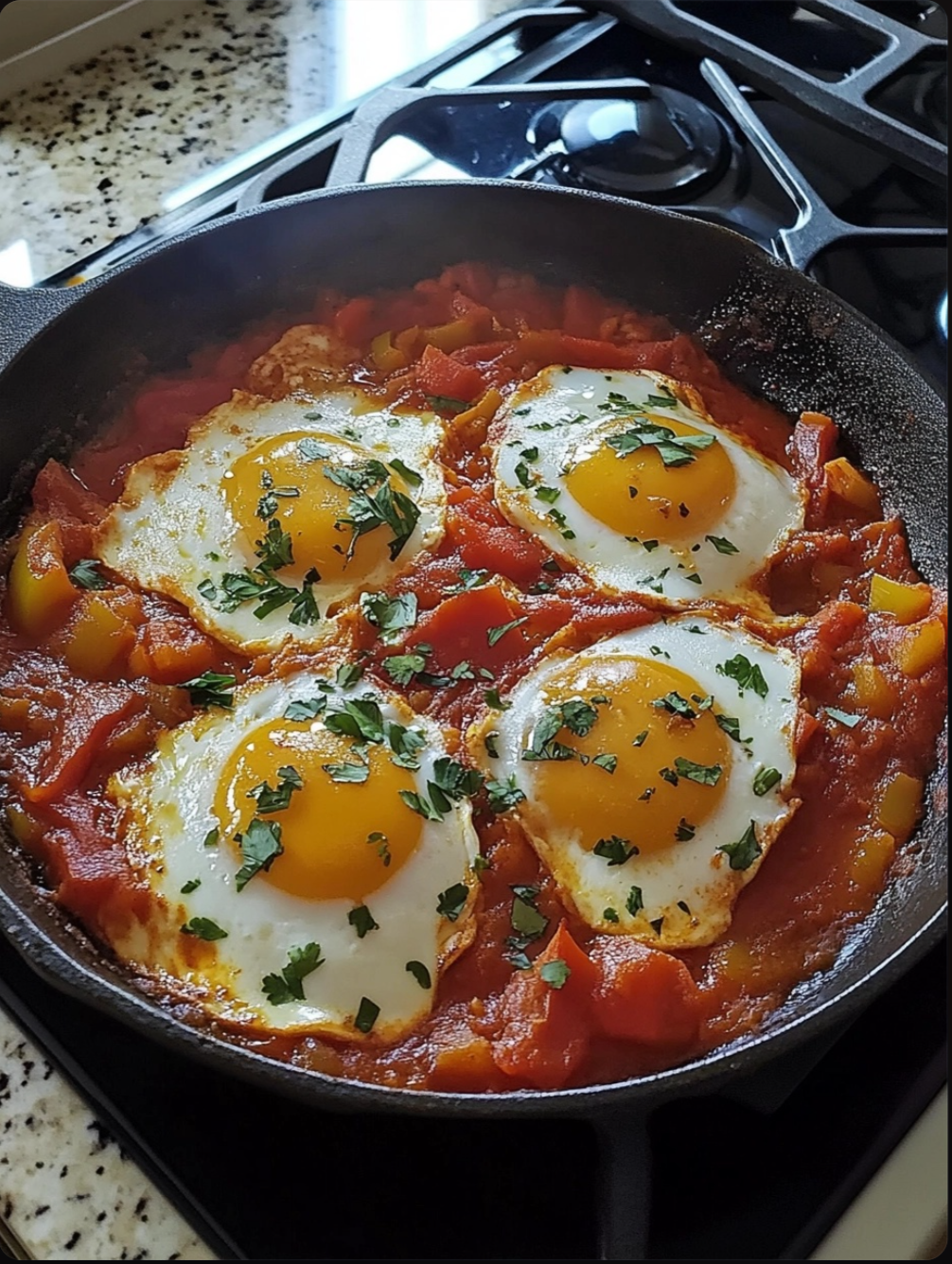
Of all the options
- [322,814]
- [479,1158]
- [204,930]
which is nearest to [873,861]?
[479,1158]

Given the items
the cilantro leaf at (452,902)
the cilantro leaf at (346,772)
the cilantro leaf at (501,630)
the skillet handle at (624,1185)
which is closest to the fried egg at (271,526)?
the cilantro leaf at (501,630)

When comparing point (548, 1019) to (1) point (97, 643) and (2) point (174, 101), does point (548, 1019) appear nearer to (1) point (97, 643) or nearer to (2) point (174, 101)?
(1) point (97, 643)

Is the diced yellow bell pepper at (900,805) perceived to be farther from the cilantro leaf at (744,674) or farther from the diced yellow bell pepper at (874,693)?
the cilantro leaf at (744,674)

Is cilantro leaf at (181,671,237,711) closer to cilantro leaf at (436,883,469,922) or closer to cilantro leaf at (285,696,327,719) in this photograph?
cilantro leaf at (285,696,327,719)

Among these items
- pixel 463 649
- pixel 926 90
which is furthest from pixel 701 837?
pixel 926 90

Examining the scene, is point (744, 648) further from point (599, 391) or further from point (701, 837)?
point (599, 391)
